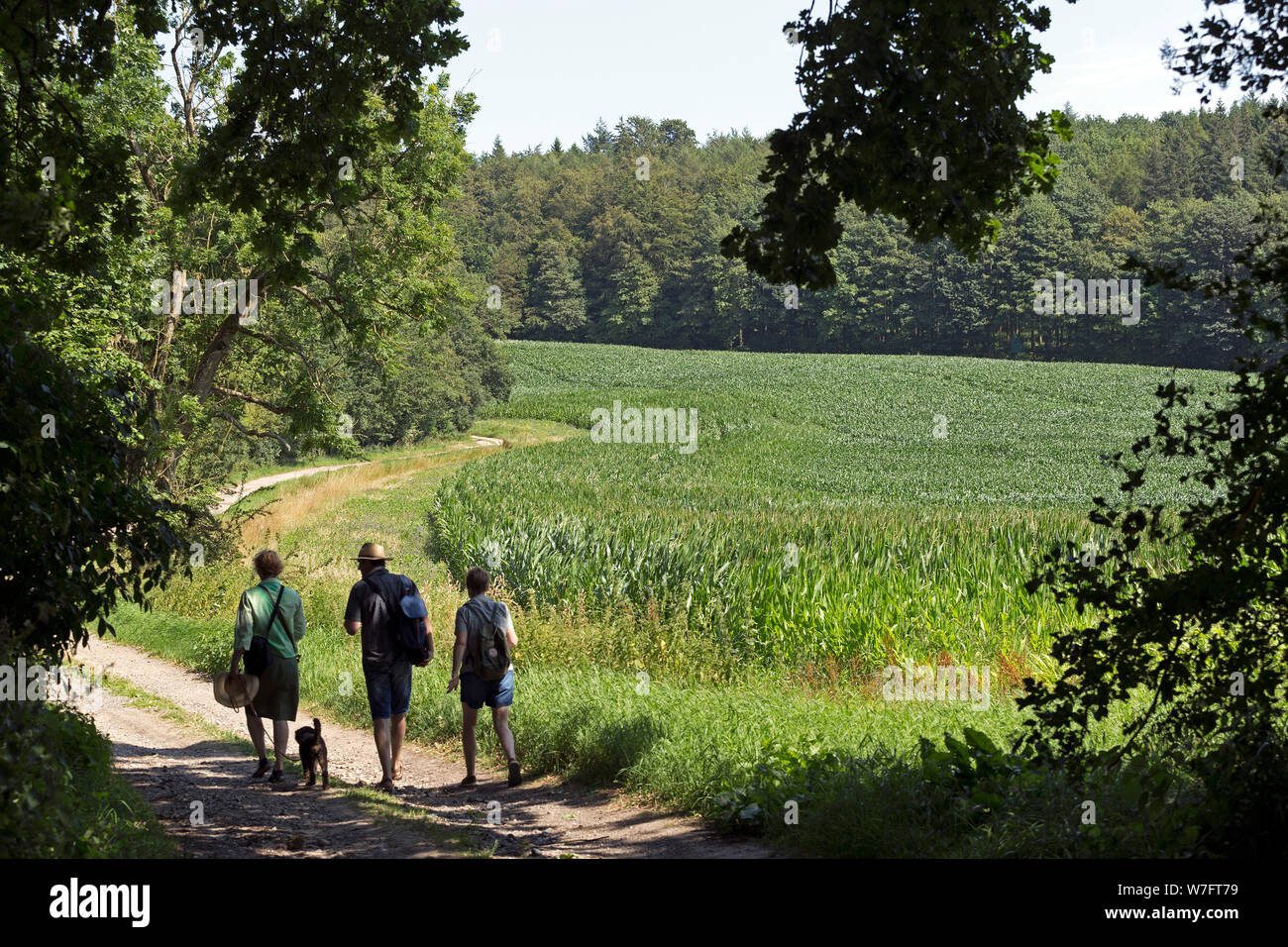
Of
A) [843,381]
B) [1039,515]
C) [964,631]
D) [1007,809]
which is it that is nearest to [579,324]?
[843,381]

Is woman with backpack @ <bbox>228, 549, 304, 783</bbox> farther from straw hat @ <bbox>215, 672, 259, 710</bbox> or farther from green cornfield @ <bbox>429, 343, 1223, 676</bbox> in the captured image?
green cornfield @ <bbox>429, 343, 1223, 676</bbox>

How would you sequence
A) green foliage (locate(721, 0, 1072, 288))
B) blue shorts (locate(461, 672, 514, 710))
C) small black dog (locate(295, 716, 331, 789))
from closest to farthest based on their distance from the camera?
green foliage (locate(721, 0, 1072, 288))
small black dog (locate(295, 716, 331, 789))
blue shorts (locate(461, 672, 514, 710))

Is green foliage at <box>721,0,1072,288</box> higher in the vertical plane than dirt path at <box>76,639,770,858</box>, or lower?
higher

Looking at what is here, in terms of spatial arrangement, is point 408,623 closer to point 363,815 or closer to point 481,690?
point 481,690

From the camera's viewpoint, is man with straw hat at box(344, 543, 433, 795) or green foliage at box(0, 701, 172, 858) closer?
green foliage at box(0, 701, 172, 858)

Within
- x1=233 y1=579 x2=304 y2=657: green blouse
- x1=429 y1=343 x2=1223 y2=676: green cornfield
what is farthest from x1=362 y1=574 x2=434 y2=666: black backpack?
x1=429 y1=343 x2=1223 y2=676: green cornfield

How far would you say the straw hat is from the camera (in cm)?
916

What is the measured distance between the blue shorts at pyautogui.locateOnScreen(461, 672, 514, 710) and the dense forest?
82190mm

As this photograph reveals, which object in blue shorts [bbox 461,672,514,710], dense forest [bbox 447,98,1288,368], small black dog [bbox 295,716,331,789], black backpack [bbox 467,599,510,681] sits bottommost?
small black dog [bbox 295,716,331,789]

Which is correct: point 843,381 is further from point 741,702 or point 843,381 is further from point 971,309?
point 741,702

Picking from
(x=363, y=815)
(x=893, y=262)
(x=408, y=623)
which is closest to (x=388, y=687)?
(x=408, y=623)

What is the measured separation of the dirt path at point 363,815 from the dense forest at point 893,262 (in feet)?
265

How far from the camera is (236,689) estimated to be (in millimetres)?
9172

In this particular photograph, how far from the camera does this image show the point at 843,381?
80000mm
